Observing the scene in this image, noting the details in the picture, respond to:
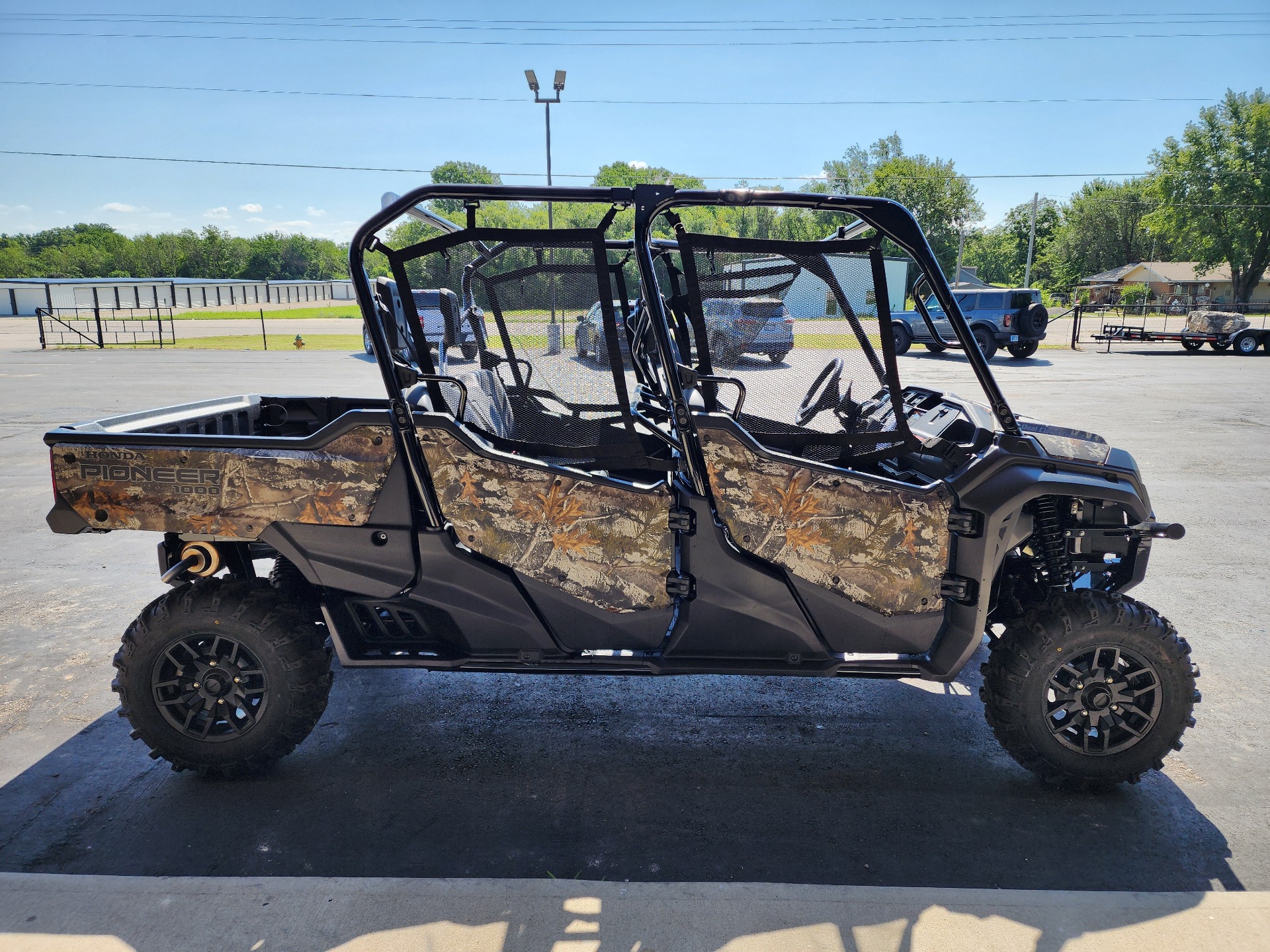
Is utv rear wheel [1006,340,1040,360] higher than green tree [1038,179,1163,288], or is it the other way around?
green tree [1038,179,1163,288]

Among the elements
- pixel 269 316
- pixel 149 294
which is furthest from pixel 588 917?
pixel 149 294

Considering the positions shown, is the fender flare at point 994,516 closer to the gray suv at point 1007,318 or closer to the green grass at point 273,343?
the gray suv at point 1007,318

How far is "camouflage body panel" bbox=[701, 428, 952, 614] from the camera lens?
3.19m

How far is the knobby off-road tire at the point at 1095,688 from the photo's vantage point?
10.6 ft

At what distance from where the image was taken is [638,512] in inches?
128

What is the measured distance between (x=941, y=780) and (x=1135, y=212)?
106232 mm

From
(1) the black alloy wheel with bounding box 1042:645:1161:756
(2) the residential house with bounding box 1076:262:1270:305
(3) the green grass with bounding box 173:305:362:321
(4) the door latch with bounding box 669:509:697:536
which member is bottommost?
(1) the black alloy wheel with bounding box 1042:645:1161:756

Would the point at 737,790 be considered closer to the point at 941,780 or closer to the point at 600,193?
the point at 941,780

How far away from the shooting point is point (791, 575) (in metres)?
3.28

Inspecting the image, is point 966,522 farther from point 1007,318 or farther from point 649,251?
point 1007,318

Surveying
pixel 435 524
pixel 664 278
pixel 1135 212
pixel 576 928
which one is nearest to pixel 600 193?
pixel 664 278

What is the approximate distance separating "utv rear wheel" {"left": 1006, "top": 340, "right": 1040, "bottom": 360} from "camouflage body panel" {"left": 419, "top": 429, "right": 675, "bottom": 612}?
22990mm

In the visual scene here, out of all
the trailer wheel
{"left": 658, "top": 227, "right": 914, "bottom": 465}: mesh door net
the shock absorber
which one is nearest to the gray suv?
the trailer wheel

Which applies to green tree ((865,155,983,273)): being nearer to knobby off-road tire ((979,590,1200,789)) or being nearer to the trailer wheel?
the trailer wheel
